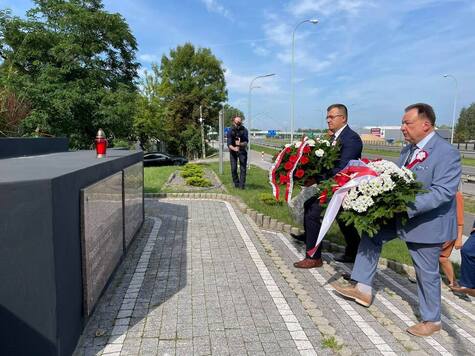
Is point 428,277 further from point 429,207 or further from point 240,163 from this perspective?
point 240,163

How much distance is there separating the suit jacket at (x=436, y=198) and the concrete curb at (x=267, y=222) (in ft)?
6.86

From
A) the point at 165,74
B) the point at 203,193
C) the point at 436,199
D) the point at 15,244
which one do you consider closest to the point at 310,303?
the point at 436,199

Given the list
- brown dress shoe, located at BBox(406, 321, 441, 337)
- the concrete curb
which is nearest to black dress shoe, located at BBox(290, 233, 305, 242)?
the concrete curb

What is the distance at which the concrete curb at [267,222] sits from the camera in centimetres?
550

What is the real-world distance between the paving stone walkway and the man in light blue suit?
15.0 inches

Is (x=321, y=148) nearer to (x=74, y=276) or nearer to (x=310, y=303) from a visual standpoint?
(x=310, y=303)

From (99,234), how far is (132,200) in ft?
7.73

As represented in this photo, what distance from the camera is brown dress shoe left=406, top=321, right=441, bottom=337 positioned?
354 cm

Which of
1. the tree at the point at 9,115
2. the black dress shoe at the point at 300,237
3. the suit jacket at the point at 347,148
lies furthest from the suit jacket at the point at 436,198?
the tree at the point at 9,115

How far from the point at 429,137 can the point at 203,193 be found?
325 inches

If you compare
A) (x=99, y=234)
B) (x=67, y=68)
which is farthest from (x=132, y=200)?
(x=67, y=68)

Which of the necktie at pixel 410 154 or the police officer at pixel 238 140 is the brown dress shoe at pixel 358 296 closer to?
the necktie at pixel 410 154

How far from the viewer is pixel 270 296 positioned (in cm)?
430

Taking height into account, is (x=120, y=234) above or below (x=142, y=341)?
above
